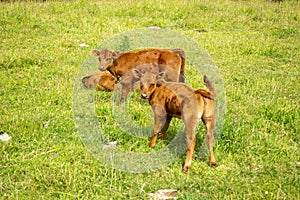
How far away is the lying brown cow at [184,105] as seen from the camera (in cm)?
448

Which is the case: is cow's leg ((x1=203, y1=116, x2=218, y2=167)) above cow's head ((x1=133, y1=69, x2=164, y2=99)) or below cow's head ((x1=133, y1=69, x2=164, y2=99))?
below

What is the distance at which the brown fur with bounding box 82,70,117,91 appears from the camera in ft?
23.1

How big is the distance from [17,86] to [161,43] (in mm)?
3475

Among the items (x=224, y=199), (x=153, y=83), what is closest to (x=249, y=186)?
(x=224, y=199)

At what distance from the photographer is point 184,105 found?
4496 millimetres

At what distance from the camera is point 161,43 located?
9.53 m

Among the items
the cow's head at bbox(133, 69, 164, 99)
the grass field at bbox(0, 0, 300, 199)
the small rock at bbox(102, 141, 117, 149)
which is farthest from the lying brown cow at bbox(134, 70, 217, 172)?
the small rock at bbox(102, 141, 117, 149)

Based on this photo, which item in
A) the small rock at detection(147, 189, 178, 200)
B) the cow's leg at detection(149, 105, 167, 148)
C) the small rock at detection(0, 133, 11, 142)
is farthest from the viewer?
the small rock at detection(0, 133, 11, 142)

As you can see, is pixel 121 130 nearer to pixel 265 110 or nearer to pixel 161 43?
pixel 265 110

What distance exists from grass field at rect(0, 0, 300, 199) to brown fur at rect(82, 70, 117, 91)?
20 cm

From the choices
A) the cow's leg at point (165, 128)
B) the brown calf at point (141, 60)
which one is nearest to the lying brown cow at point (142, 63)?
the brown calf at point (141, 60)

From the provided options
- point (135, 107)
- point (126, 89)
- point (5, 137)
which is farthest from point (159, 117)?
Answer: point (5, 137)

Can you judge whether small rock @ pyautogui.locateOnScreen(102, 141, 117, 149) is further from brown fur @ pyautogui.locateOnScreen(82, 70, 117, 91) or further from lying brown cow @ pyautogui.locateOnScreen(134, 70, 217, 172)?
brown fur @ pyautogui.locateOnScreen(82, 70, 117, 91)

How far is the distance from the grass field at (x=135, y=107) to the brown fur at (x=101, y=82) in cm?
20
